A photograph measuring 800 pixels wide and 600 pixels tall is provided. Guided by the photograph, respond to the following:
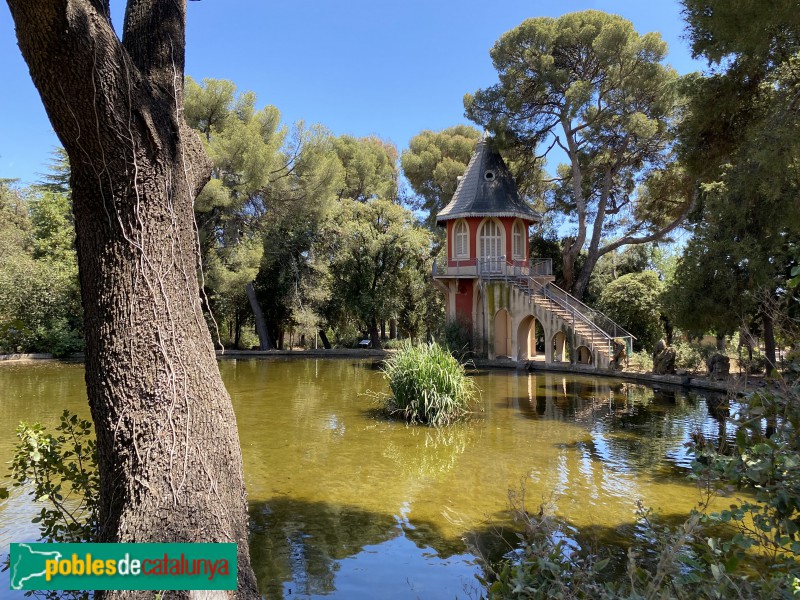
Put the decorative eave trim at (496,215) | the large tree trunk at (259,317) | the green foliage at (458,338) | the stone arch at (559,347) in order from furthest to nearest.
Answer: the large tree trunk at (259,317) < the decorative eave trim at (496,215) < the stone arch at (559,347) < the green foliage at (458,338)

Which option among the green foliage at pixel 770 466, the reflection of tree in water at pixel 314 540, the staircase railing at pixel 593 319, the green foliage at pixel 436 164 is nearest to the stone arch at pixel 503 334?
the staircase railing at pixel 593 319

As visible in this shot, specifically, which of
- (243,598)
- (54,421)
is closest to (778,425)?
(243,598)

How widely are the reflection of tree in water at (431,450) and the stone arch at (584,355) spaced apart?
8631 mm

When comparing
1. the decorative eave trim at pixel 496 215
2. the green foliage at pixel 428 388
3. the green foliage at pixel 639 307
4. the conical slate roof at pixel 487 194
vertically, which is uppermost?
the conical slate roof at pixel 487 194

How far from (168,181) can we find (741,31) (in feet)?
19.3

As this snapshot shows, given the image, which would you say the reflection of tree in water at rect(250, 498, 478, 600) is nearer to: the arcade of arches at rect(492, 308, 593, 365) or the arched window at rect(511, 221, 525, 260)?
the arcade of arches at rect(492, 308, 593, 365)

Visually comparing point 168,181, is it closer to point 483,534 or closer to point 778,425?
point 778,425

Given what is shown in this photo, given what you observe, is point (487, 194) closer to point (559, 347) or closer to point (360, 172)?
point (559, 347)

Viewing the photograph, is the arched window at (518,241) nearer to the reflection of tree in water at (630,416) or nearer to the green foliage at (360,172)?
the reflection of tree in water at (630,416)

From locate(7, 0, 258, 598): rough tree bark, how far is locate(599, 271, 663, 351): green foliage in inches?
707

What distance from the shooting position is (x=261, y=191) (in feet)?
78.7

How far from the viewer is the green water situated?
450 cm

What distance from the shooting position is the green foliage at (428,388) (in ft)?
31.1

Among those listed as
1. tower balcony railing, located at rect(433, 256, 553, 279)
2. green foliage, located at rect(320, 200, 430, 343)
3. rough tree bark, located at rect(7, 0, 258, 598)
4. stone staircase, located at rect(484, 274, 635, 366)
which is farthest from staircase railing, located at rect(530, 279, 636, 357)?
rough tree bark, located at rect(7, 0, 258, 598)
